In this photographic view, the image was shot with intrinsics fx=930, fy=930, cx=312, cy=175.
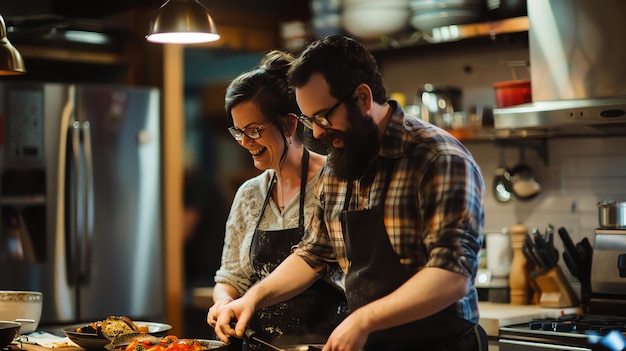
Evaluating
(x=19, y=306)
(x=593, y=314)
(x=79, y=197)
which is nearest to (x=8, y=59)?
(x=19, y=306)

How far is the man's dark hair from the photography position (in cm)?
243

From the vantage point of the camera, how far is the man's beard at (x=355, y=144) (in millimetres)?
2453

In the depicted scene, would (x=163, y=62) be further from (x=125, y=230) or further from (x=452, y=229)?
(x=452, y=229)

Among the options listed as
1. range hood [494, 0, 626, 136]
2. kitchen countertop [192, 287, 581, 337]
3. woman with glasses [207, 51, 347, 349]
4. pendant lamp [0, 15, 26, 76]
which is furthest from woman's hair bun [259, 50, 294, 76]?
kitchen countertop [192, 287, 581, 337]

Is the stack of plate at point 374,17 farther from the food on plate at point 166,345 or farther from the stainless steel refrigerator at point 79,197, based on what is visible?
the food on plate at point 166,345

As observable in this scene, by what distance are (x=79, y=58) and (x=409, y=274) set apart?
12.2 ft

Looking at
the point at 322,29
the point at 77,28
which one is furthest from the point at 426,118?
the point at 77,28

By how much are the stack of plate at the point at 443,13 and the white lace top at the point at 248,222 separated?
160 centimetres

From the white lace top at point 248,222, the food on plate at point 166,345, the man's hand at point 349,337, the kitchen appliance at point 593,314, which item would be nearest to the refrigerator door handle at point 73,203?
the white lace top at point 248,222

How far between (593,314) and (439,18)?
1.55m

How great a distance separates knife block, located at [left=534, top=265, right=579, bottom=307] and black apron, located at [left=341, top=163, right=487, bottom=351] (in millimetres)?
1690

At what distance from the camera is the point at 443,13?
14.6 feet

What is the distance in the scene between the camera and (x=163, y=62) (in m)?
5.65

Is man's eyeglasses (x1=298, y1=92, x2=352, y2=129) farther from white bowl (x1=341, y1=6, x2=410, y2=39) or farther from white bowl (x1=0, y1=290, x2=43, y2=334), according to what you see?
white bowl (x1=341, y1=6, x2=410, y2=39)
